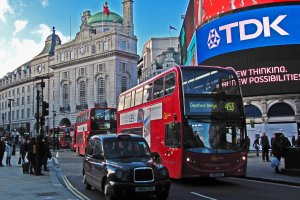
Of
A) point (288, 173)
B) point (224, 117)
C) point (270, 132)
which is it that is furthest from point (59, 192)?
point (270, 132)

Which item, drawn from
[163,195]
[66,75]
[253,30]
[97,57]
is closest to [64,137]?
[97,57]

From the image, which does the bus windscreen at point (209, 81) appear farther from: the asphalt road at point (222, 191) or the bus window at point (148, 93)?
the asphalt road at point (222, 191)

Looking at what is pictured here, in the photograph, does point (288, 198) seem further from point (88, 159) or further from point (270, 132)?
point (270, 132)

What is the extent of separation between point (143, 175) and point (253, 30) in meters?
36.4

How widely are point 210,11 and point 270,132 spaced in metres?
15.7

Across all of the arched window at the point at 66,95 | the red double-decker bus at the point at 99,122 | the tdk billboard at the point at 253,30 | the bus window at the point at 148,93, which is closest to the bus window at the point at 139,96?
the bus window at the point at 148,93

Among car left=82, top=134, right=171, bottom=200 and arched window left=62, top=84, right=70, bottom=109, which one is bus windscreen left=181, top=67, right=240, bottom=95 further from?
arched window left=62, top=84, right=70, bottom=109

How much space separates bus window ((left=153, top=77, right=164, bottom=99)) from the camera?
16.4 m

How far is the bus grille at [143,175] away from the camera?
9906 mm

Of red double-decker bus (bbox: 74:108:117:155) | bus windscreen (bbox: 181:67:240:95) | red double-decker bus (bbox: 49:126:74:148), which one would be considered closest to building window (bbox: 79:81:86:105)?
red double-decker bus (bbox: 49:126:74:148)

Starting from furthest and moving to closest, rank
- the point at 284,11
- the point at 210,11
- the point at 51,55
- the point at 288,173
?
the point at 51,55, the point at 210,11, the point at 284,11, the point at 288,173

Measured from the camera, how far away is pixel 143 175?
9.96 meters

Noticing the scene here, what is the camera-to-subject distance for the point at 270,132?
4288 centimetres

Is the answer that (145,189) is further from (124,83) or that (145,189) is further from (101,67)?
(101,67)
